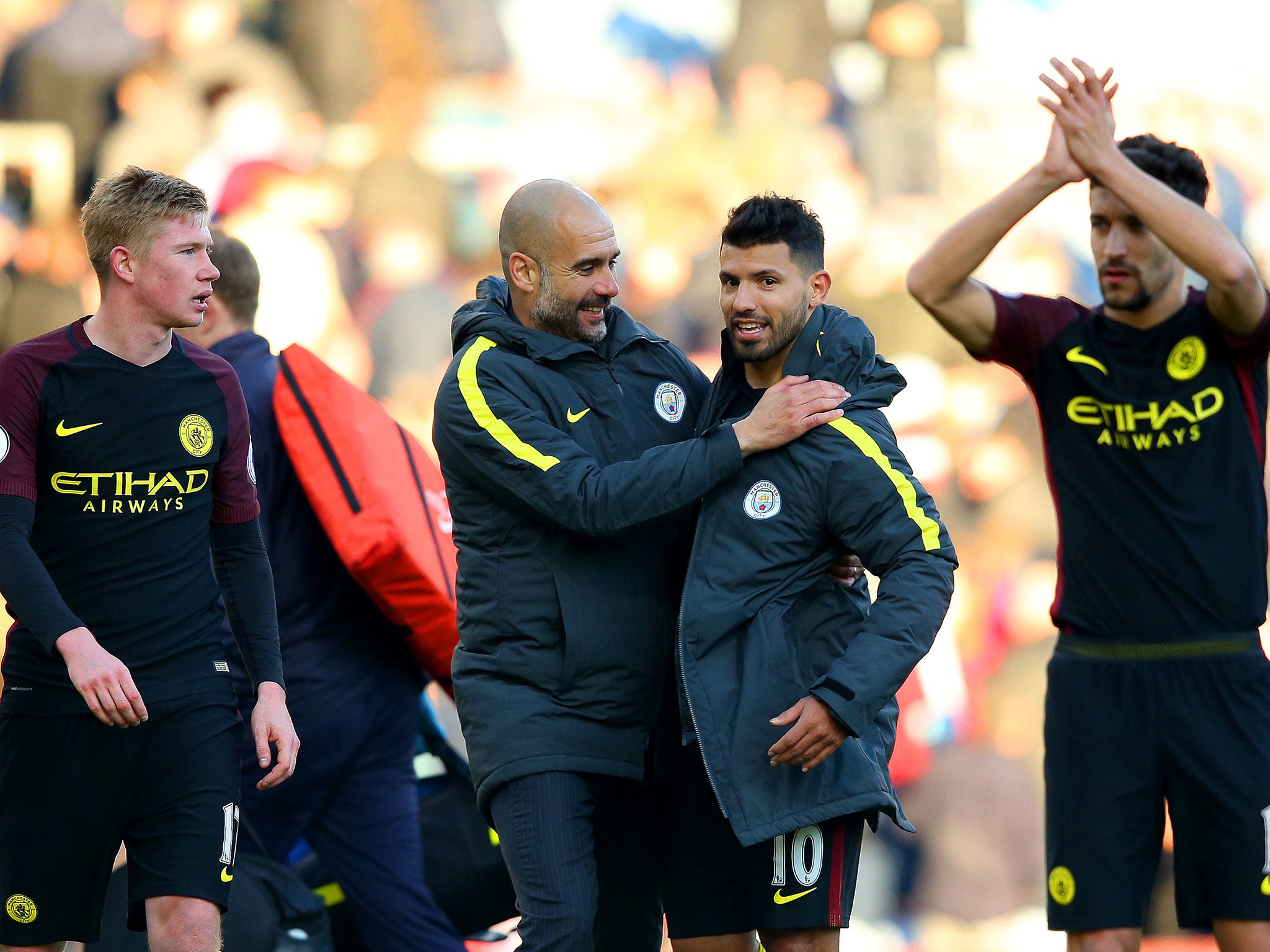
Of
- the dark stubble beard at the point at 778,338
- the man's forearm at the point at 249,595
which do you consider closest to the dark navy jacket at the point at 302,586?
the man's forearm at the point at 249,595

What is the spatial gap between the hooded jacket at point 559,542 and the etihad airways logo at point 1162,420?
86 cm

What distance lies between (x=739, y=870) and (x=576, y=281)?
1.20 meters

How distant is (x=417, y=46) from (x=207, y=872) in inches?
170

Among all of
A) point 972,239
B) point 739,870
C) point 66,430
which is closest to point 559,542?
point 739,870

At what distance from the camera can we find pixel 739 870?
3.01 metres

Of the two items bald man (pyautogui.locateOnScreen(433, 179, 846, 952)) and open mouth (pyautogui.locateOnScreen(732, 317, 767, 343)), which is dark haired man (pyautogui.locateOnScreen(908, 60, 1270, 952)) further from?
bald man (pyautogui.locateOnScreen(433, 179, 846, 952))

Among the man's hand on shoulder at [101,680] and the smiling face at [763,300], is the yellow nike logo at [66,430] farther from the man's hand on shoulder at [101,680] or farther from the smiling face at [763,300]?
the smiling face at [763,300]

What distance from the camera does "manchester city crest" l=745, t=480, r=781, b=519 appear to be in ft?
9.56

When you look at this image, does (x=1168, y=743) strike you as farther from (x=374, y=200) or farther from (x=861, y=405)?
(x=374, y=200)

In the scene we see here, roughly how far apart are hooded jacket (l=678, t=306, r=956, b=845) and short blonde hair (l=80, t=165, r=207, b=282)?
3.85 ft

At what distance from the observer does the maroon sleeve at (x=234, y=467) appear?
3096 mm

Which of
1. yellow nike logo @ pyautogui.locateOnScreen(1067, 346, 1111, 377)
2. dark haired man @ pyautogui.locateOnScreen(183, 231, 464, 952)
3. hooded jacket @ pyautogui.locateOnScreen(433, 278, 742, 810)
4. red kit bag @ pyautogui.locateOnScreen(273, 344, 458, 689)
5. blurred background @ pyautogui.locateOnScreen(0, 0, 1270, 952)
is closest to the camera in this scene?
hooded jacket @ pyautogui.locateOnScreen(433, 278, 742, 810)

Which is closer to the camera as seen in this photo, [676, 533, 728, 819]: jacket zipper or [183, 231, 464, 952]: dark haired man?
[676, 533, 728, 819]: jacket zipper

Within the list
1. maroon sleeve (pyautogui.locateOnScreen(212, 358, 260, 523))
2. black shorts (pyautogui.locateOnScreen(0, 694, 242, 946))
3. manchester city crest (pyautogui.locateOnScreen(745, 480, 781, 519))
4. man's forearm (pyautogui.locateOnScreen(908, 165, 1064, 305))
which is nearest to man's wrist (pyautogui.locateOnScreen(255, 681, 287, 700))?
black shorts (pyautogui.locateOnScreen(0, 694, 242, 946))
